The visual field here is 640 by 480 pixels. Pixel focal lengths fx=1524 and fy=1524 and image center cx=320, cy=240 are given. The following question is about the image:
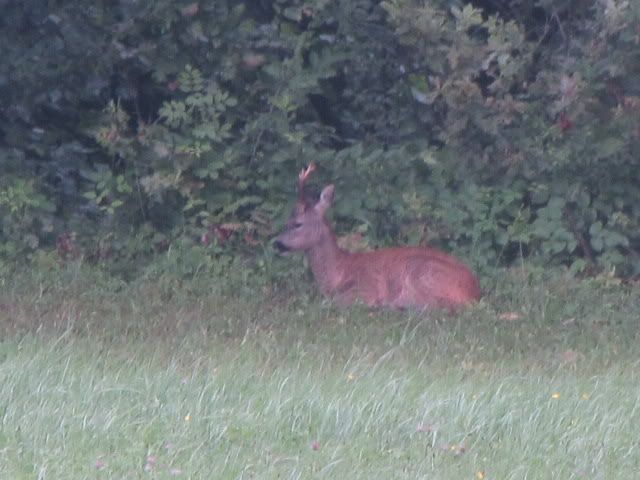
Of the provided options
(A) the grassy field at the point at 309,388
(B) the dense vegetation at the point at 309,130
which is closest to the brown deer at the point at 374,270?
(A) the grassy field at the point at 309,388

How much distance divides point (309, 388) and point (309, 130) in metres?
5.95

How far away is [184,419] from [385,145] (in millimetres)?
7259

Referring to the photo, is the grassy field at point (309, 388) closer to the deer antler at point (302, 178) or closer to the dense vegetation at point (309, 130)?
the deer antler at point (302, 178)

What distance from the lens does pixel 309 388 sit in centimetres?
717

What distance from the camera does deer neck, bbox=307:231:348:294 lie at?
11.4m

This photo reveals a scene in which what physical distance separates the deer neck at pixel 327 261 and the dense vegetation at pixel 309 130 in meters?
0.59

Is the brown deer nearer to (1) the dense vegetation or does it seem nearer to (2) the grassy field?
(2) the grassy field

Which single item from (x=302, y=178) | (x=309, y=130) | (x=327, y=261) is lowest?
(x=327, y=261)

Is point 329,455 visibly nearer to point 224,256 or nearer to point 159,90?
point 224,256

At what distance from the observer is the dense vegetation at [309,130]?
12039 millimetres

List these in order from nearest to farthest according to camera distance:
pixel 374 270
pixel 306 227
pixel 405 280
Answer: pixel 405 280, pixel 374 270, pixel 306 227

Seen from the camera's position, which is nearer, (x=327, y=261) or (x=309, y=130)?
(x=327, y=261)

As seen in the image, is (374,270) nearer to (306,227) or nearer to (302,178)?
(306,227)

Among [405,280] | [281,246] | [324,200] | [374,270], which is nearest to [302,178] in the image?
[324,200]
